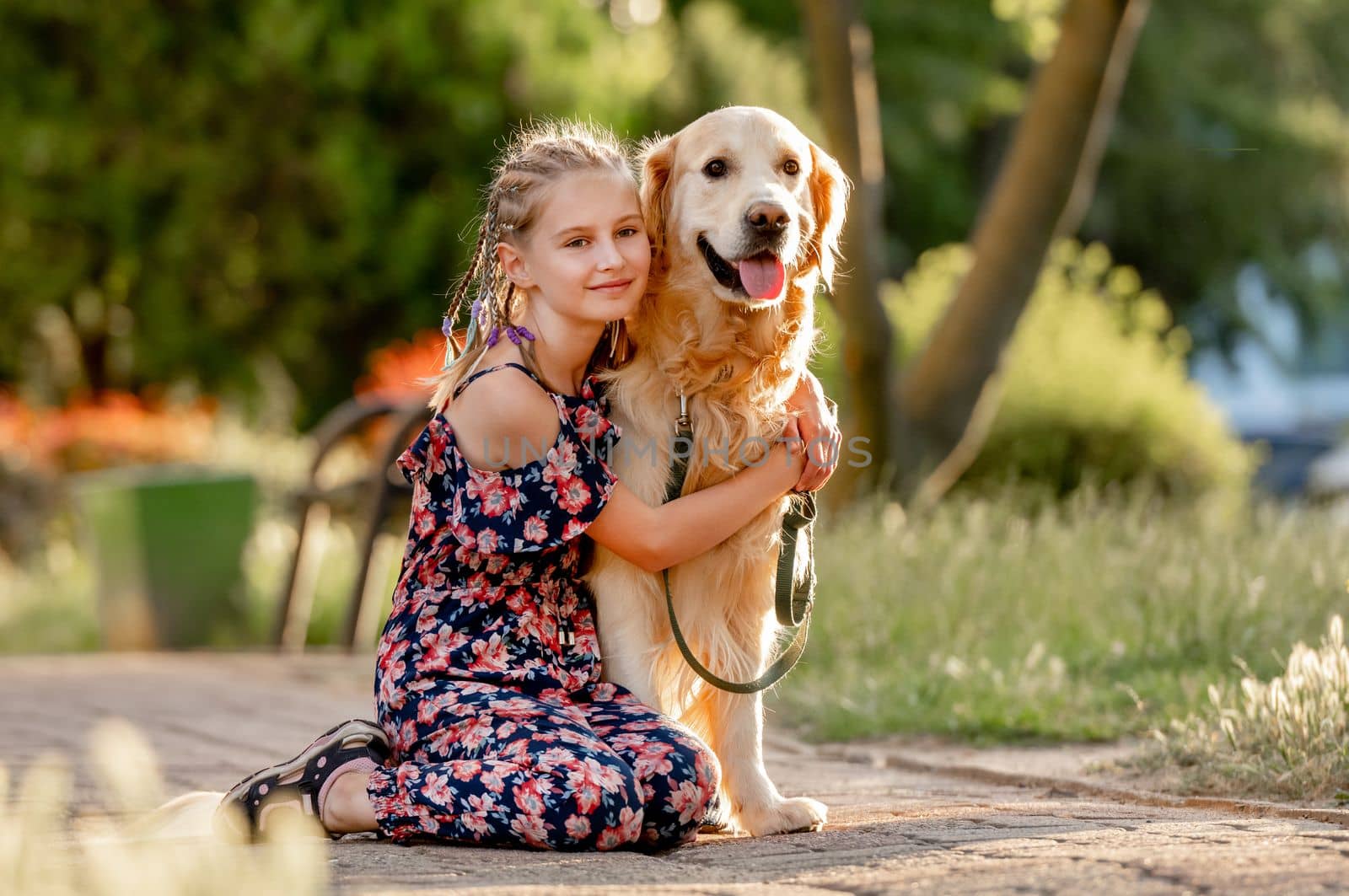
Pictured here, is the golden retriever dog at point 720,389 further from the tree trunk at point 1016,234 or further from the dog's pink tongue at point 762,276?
the tree trunk at point 1016,234

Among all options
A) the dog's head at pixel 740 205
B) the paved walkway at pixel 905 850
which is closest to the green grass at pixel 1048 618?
the paved walkway at pixel 905 850

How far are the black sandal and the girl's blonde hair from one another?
2.49 ft

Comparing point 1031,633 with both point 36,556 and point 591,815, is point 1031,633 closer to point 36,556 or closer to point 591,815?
point 591,815

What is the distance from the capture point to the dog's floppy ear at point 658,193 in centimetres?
353

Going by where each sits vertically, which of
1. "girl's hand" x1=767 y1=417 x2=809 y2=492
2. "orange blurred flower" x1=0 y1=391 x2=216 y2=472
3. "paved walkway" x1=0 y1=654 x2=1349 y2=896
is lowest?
"paved walkway" x1=0 y1=654 x2=1349 y2=896

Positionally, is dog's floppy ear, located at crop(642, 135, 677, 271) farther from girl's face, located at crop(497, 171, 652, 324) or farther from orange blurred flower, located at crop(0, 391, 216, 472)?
orange blurred flower, located at crop(0, 391, 216, 472)

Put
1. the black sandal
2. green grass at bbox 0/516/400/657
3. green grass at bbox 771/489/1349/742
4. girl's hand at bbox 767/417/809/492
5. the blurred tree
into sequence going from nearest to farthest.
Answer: the black sandal < girl's hand at bbox 767/417/809/492 < green grass at bbox 771/489/1349/742 < green grass at bbox 0/516/400/657 < the blurred tree

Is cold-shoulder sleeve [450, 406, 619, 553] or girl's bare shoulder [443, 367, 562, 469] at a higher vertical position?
girl's bare shoulder [443, 367, 562, 469]

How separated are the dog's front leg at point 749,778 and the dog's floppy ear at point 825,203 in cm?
102

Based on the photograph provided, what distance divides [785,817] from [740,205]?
1294 millimetres

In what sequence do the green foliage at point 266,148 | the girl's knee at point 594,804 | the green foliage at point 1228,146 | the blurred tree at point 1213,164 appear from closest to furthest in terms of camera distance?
the girl's knee at point 594,804
the green foliage at point 266,148
the blurred tree at point 1213,164
the green foliage at point 1228,146

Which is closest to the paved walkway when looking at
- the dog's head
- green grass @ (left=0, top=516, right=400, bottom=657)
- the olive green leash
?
the olive green leash

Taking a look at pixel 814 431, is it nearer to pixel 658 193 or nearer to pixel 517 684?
pixel 658 193

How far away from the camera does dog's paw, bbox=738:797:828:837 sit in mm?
3242
